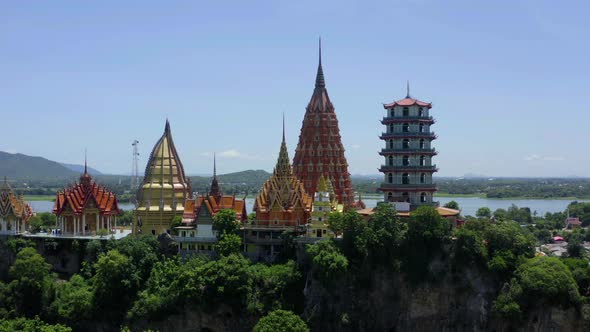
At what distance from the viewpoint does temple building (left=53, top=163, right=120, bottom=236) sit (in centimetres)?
5750

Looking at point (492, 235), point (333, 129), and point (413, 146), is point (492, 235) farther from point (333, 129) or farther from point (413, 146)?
point (333, 129)

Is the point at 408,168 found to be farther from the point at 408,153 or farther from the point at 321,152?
the point at 321,152

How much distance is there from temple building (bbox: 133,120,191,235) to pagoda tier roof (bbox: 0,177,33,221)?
1008 cm

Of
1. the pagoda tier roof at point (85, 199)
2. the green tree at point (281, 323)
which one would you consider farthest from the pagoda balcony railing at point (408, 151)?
the pagoda tier roof at point (85, 199)

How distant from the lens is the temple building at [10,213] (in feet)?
190

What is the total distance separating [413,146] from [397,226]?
28.1ft

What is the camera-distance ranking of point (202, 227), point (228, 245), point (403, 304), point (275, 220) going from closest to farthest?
point (403, 304) < point (228, 245) < point (275, 220) < point (202, 227)

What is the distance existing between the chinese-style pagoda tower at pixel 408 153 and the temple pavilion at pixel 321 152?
706 centimetres

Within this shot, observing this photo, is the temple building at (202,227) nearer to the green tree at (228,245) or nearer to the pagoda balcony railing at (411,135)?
the green tree at (228,245)

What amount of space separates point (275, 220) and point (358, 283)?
8820 millimetres

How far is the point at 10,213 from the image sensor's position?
57.9m

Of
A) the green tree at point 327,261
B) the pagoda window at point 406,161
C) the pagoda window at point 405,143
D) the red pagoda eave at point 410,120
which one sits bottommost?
the green tree at point 327,261

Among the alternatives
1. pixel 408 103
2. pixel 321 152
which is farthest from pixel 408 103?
pixel 321 152

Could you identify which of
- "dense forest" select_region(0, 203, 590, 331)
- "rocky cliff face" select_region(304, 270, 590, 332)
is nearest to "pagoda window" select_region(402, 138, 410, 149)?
"dense forest" select_region(0, 203, 590, 331)
